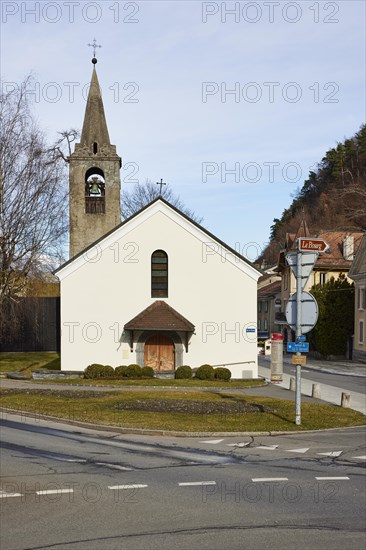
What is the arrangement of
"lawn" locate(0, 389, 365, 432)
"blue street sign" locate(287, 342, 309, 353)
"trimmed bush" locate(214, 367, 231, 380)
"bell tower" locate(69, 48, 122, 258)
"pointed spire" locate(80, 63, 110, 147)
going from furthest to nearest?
"pointed spire" locate(80, 63, 110, 147) → "bell tower" locate(69, 48, 122, 258) → "trimmed bush" locate(214, 367, 231, 380) → "lawn" locate(0, 389, 365, 432) → "blue street sign" locate(287, 342, 309, 353)

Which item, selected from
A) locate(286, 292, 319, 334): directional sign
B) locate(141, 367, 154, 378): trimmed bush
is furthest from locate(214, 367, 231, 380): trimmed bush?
locate(286, 292, 319, 334): directional sign

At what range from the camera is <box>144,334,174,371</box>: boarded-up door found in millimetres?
31328

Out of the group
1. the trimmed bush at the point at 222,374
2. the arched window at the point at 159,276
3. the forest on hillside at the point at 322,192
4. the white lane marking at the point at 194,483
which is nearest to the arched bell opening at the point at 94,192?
the arched window at the point at 159,276

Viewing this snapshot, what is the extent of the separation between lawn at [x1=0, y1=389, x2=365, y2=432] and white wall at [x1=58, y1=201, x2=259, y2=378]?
6.65 meters

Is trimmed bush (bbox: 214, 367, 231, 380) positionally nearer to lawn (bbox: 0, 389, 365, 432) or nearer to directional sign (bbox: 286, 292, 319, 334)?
lawn (bbox: 0, 389, 365, 432)

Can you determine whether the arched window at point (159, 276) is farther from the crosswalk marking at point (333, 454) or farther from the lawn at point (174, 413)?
the crosswalk marking at point (333, 454)

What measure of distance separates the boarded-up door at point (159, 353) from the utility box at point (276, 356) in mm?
5115

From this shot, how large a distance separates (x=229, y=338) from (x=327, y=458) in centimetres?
1815

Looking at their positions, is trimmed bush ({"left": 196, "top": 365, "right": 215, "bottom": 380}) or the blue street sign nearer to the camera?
the blue street sign

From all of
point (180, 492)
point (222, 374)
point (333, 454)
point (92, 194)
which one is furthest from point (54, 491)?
point (92, 194)

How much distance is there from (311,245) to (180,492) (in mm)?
8646

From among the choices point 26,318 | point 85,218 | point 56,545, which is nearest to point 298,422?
point 56,545

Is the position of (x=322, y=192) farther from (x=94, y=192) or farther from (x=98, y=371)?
(x=98, y=371)

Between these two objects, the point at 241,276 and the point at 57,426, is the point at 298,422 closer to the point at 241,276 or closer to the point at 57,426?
the point at 57,426
